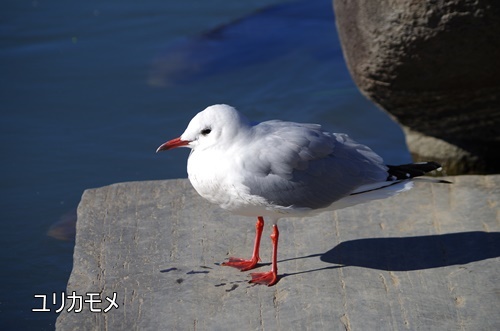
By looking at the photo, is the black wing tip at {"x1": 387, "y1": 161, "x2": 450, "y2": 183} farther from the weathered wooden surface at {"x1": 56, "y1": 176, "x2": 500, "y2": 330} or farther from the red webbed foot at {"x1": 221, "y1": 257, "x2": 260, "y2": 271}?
the red webbed foot at {"x1": 221, "y1": 257, "x2": 260, "y2": 271}

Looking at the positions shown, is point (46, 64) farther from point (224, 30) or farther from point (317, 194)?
point (317, 194)

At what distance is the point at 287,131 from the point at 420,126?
175 cm

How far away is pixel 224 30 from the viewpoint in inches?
364

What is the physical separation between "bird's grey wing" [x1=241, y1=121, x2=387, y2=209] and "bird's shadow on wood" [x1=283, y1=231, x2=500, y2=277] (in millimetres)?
418

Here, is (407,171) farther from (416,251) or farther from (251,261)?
(251,261)

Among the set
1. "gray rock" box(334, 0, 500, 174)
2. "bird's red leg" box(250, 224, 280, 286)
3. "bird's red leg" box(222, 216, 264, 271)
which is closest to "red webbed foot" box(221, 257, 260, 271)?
"bird's red leg" box(222, 216, 264, 271)

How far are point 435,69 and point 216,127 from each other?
1.69 metres

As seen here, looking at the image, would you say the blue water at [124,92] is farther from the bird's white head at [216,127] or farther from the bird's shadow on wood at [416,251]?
the bird's shadow on wood at [416,251]

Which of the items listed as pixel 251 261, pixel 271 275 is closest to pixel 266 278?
pixel 271 275

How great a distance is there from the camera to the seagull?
169 inches

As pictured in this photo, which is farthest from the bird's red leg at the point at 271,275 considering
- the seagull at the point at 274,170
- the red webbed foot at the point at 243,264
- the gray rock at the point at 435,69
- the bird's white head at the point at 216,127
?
the gray rock at the point at 435,69

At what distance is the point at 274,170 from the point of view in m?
4.33

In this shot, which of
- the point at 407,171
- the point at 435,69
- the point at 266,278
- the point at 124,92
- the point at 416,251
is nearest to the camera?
the point at 266,278

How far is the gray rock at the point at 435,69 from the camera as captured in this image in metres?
5.06
